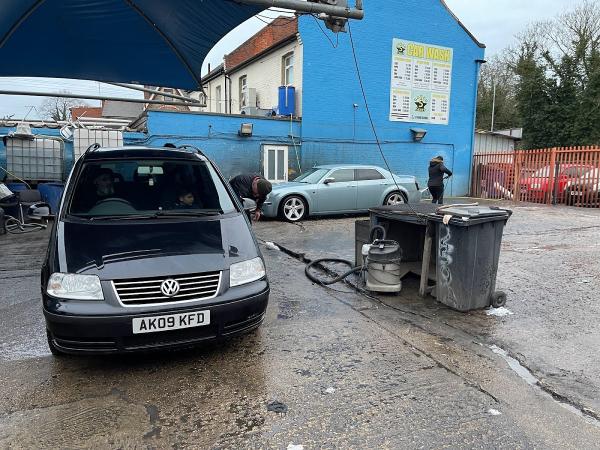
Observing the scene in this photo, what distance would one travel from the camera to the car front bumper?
3.05 metres

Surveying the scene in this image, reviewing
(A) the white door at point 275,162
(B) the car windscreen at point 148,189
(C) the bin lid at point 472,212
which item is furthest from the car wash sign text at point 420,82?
(B) the car windscreen at point 148,189

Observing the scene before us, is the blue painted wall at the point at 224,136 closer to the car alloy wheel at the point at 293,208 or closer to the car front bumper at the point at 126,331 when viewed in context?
the car alloy wheel at the point at 293,208

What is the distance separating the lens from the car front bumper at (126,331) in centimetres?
305

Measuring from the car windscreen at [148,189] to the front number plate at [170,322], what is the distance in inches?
50.7

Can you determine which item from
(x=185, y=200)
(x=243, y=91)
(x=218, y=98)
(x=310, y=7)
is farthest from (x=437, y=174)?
(x=218, y=98)

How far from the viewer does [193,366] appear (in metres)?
3.53

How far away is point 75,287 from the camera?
10.4 ft

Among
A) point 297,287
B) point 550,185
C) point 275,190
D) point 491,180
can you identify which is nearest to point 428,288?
point 297,287

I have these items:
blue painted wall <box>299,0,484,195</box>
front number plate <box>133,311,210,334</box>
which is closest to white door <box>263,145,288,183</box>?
blue painted wall <box>299,0,484,195</box>

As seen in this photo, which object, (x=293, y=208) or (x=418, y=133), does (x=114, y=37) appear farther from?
(x=418, y=133)

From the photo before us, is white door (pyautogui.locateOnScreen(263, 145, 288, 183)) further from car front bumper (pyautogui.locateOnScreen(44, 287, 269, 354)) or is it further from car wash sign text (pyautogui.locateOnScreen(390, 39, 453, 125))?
car front bumper (pyautogui.locateOnScreen(44, 287, 269, 354))

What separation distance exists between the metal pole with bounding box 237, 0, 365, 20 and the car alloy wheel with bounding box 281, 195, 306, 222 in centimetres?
650

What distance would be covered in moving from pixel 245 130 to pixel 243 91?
21.6 feet

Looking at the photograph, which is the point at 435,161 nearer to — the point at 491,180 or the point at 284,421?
the point at 491,180
